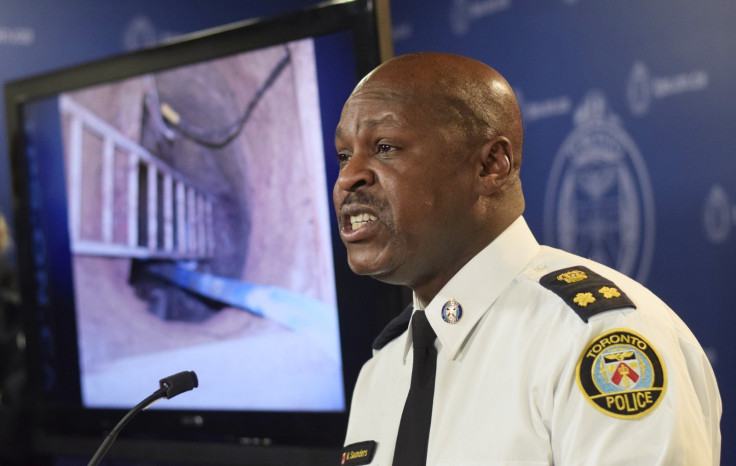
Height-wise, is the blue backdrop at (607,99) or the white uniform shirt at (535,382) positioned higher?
the blue backdrop at (607,99)

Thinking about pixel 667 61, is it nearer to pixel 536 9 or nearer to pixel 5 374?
pixel 536 9

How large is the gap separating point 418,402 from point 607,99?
2128 mm

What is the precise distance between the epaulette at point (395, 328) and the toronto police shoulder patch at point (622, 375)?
529 millimetres

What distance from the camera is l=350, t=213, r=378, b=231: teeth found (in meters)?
1.18

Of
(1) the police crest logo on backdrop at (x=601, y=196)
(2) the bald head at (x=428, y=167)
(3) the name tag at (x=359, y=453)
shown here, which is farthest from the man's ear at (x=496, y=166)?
(1) the police crest logo on backdrop at (x=601, y=196)

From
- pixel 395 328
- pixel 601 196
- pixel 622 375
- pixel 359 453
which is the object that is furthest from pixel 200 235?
pixel 601 196

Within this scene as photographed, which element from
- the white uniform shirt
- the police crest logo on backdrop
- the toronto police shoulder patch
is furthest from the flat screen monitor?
→ the police crest logo on backdrop

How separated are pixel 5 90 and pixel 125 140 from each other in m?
0.55

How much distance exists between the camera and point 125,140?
224cm

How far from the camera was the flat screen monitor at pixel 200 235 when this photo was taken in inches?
75.2

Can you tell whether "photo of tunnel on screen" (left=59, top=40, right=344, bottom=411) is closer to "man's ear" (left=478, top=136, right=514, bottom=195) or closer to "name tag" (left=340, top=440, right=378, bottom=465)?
"name tag" (left=340, top=440, right=378, bottom=465)

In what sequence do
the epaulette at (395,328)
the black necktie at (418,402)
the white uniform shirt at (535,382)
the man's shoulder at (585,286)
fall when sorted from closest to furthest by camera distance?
the white uniform shirt at (535,382)
the man's shoulder at (585,286)
the black necktie at (418,402)
the epaulette at (395,328)

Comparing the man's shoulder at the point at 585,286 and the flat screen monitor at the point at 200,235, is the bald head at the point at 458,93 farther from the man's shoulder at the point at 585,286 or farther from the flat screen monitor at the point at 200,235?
the flat screen monitor at the point at 200,235

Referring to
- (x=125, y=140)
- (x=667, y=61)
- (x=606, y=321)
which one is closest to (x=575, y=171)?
(x=667, y=61)
